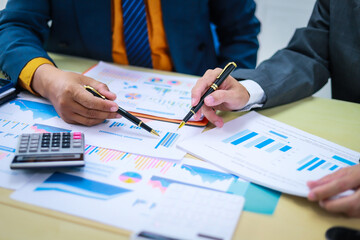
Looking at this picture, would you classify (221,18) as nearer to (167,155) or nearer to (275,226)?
(167,155)

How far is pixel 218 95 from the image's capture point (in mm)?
785

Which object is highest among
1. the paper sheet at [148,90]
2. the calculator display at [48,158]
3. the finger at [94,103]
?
the finger at [94,103]

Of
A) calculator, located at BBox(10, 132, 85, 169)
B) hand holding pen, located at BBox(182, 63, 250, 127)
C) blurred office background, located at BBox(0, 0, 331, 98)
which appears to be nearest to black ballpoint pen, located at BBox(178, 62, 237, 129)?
hand holding pen, located at BBox(182, 63, 250, 127)

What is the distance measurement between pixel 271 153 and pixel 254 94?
0.20m

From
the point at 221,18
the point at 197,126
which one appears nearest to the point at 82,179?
the point at 197,126

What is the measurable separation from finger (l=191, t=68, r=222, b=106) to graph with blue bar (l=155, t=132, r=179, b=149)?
0.09m

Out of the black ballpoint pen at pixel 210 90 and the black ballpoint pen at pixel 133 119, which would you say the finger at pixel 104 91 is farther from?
the black ballpoint pen at pixel 210 90

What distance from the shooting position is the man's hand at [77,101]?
0.76 m

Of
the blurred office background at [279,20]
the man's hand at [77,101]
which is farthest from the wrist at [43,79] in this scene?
the blurred office background at [279,20]

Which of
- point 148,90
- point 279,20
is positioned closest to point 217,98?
point 148,90

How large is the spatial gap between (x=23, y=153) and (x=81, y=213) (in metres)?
0.18

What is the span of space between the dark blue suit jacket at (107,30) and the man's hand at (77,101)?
0.19 metres

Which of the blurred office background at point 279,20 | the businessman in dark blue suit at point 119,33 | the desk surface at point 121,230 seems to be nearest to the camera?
the desk surface at point 121,230

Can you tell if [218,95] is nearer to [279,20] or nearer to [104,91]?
[104,91]
